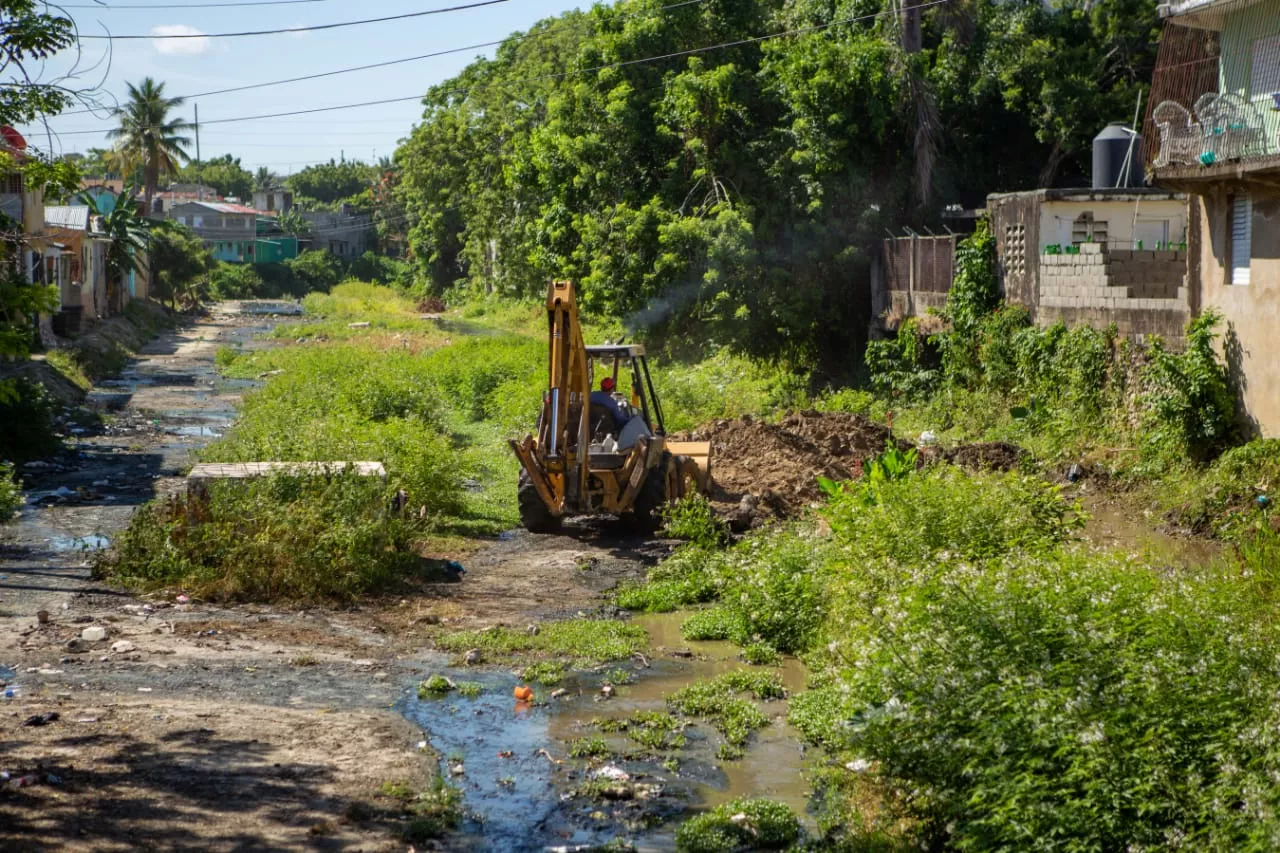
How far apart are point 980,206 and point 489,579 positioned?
1947 cm

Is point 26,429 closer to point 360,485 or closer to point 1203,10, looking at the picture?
point 360,485

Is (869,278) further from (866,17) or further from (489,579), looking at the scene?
(489,579)

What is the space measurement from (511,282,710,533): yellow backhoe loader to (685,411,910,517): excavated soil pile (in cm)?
106

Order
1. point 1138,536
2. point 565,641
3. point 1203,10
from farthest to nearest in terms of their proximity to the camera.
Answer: point 1203,10 → point 1138,536 → point 565,641

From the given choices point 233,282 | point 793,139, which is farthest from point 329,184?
point 793,139

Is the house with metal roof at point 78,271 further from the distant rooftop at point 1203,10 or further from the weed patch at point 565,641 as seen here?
the weed patch at point 565,641

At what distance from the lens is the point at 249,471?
13922mm

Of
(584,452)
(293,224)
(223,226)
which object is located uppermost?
(293,224)

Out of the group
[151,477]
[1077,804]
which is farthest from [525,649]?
[151,477]

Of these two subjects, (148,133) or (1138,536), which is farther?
(148,133)

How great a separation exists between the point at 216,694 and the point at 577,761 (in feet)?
9.37

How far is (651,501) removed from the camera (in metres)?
15.6

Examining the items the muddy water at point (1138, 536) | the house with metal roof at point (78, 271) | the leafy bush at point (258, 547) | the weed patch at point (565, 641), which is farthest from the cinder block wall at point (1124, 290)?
the house with metal roof at point (78, 271)

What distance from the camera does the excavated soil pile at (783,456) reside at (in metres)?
16.5
